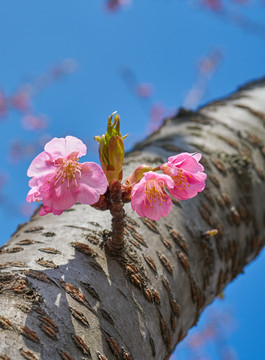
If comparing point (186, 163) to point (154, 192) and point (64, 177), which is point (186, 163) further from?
point (64, 177)

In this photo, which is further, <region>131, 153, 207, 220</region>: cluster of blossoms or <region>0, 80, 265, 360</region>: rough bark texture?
<region>131, 153, 207, 220</region>: cluster of blossoms

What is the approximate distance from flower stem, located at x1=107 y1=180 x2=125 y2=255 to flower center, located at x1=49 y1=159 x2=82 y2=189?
0.08m

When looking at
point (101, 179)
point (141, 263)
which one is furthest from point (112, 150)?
point (141, 263)

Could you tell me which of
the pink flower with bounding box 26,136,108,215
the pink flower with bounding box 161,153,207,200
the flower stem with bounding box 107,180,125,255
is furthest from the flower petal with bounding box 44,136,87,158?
the pink flower with bounding box 161,153,207,200

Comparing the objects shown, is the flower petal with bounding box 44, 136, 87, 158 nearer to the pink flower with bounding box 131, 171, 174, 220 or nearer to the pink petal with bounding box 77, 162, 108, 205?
the pink petal with bounding box 77, 162, 108, 205

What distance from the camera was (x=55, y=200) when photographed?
2.98 ft

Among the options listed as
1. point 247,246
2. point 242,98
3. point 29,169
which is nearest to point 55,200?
point 29,169

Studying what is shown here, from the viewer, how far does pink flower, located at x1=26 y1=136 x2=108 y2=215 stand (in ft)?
2.93

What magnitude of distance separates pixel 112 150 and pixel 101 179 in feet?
0.30

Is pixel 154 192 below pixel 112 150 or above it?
below

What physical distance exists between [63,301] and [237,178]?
0.96 m

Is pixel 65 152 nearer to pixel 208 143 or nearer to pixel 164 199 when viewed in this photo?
pixel 164 199

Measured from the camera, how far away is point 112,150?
0.95 m

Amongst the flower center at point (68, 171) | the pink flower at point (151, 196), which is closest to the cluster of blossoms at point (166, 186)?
the pink flower at point (151, 196)
